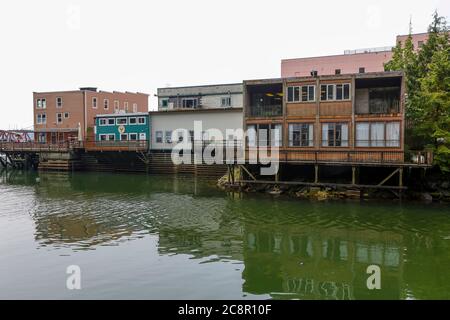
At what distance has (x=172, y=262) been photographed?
17.2 meters

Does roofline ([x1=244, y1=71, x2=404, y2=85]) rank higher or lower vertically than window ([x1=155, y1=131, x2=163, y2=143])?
higher

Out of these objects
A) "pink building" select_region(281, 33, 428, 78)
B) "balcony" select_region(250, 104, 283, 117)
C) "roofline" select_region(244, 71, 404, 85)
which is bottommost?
"balcony" select_region(250, 104, 283, 117)

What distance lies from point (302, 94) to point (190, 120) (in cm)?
2200

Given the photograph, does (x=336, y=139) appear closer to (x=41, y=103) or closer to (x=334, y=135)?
(x=334, y=135)

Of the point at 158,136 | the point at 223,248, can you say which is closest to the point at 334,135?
the point at 223,248

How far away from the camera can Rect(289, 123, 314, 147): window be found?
3491cm

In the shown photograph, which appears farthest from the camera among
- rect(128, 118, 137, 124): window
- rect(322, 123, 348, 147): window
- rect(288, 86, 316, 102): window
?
rect(128, 118, 137, 124): window

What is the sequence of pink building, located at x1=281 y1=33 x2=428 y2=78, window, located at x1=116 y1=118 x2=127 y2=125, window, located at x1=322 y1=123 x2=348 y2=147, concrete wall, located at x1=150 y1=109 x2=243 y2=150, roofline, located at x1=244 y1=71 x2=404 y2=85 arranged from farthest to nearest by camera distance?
1. pink building, located at x1=281 y1=33 x2=428 y2=78
2. window, located at x1=116 y1=118 x2=127 y2=125
3. concrete wall, located at x1=150 y1=109 x2=243 y2=150
4. window, located at x1=322 y1=123 x2=348 y2=147
5. roofline, located at x1=244 y1=71 x2=404 y2=85

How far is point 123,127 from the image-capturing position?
58719 mm

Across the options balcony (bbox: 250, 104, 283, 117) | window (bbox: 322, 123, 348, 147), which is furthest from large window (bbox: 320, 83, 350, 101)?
balcony (bbox: 250, 104, 283, 117)

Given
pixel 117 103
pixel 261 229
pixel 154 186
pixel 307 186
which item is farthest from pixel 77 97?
pixel 261 229

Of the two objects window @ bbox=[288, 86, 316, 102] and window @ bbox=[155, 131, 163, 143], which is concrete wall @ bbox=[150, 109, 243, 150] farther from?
window @ bbox=[288, 86, 316, 102]

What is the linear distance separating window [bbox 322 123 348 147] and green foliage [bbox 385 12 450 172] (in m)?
5.72

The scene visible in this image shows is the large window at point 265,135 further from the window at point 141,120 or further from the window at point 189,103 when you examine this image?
the window at point 141,120
